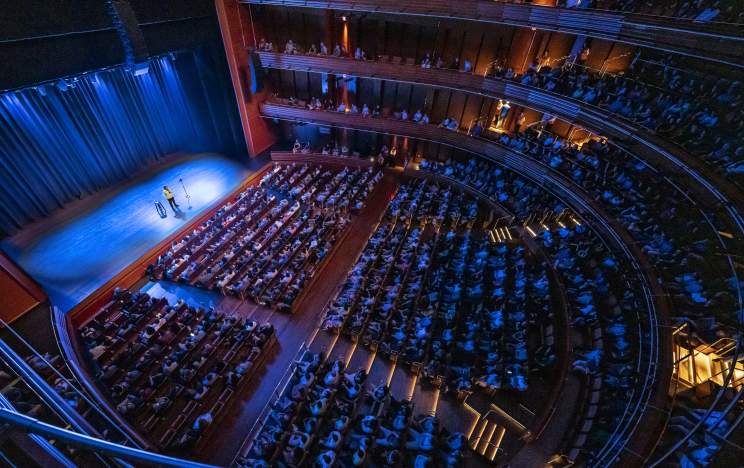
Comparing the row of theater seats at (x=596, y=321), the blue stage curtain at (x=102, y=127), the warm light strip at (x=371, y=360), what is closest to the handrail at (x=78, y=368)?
the warm light strip at (x=371, y=360)

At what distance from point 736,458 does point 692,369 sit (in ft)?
11.7

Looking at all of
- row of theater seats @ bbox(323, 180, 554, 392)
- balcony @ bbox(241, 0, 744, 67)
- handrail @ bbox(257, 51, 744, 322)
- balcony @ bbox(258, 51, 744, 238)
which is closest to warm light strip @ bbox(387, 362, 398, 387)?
row of theater seats @ bbox(323, 180, 554, 392)

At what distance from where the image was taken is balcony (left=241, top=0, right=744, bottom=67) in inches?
321

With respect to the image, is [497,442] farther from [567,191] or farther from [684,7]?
[684,7]

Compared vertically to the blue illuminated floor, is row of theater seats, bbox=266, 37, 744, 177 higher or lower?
higher

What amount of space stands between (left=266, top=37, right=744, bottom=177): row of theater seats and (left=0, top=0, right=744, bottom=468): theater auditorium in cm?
8

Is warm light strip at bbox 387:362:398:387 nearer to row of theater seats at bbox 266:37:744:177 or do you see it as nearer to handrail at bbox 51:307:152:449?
handrail at bbox 51:307:152:449

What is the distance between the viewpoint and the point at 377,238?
44.2 ft

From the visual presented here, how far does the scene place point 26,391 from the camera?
19.2 ft

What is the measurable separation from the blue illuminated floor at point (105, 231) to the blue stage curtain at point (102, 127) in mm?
892

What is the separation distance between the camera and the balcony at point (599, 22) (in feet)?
26.8

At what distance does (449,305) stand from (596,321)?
3.92m

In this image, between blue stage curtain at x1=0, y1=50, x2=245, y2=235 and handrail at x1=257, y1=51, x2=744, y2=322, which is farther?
blue stage curtain at x1=0, y1=50, x2=245, y2=235

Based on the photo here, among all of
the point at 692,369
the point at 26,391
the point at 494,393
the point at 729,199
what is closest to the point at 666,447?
the point at 692,369
